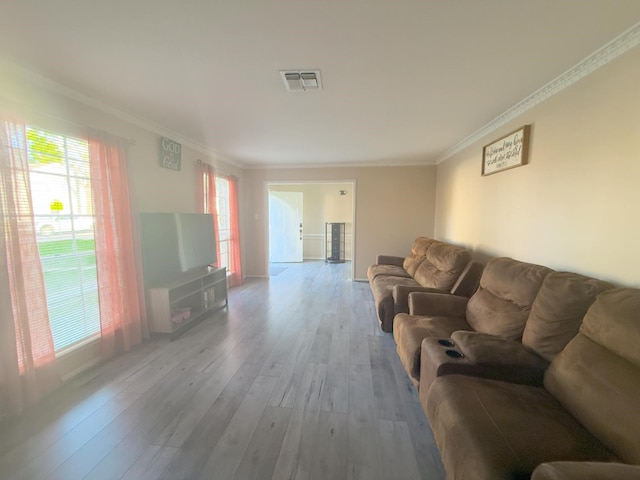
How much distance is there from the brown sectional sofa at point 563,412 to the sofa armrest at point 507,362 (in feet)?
0.18

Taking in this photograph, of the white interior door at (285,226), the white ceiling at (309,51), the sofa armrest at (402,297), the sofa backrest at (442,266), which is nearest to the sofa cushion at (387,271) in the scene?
the sofa backrest at (442,266)

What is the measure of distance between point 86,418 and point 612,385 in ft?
9.32

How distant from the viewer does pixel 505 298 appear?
1.93 meters

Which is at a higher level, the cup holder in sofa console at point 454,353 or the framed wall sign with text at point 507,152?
the framed wall sign with text at point 507,152

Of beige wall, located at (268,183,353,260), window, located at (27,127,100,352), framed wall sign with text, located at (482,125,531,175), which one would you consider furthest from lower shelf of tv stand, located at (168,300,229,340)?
beige wall, located at (268,183,353,260)

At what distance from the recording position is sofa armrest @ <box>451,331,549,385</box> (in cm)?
140

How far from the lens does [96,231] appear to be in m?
2.29

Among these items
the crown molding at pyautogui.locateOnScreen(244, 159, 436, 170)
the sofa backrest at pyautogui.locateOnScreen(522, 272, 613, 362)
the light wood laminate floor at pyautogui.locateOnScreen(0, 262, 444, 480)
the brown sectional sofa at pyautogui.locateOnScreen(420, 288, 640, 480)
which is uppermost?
the crown molding at pyautogui.locateOnScreen(244, 159, 436, 170)

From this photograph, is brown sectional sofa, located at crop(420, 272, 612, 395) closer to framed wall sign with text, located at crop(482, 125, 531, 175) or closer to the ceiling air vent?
framed wall sign with text, located at crop(482, 125, 531, 175)

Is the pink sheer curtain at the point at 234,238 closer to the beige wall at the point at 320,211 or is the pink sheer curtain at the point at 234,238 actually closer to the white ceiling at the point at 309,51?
the white ceiling at the point at 309,51

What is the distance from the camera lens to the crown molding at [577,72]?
1451 mm

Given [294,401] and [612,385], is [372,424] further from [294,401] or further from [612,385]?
[612,385]

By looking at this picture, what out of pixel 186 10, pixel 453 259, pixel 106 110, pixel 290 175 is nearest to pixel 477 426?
pixel 453 259

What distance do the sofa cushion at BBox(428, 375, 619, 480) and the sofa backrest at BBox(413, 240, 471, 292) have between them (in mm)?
1544
